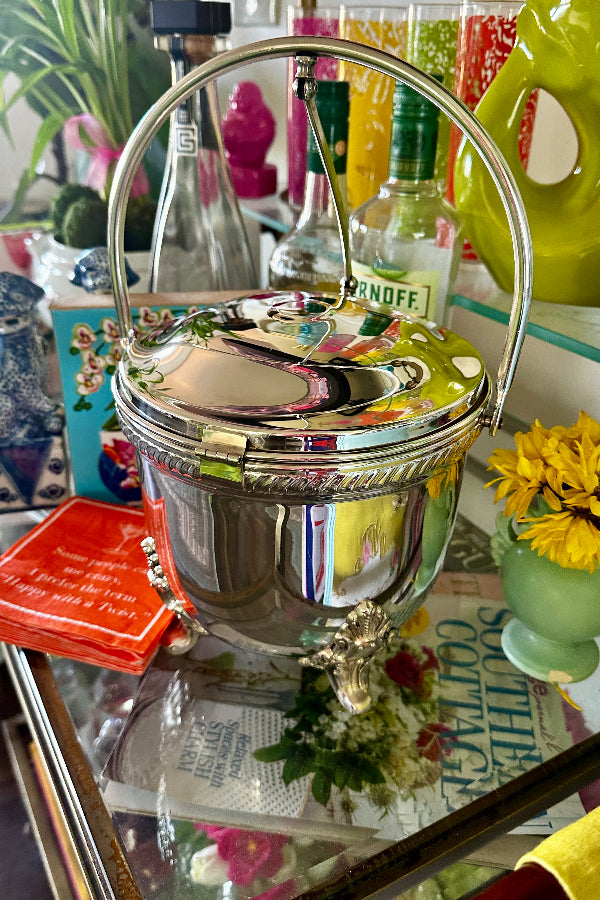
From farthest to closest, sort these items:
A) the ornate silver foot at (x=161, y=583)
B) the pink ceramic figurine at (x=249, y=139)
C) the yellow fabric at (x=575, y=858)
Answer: the pink ceramic figurine at (x=249, y=139), the ornate silver foot at (x=161, y=583), the yellow fabric at (x=575, y=858)

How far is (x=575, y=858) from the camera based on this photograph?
244mm

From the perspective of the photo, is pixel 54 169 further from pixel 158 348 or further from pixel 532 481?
pixel 532 481

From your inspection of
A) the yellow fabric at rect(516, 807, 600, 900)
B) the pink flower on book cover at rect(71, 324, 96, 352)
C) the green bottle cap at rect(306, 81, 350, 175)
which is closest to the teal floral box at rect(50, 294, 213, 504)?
the pink flower on book cover at rect(71, 324, 96, 352)

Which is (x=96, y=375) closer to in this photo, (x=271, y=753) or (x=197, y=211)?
(x=197, y=211)

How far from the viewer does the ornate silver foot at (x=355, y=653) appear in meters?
0.31

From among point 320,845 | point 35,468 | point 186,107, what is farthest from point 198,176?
point 320,845

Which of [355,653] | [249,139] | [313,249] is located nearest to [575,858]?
[355,653]

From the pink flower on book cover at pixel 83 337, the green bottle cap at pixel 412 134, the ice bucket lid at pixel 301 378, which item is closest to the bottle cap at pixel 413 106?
the green bottle cap at pixel 412 134

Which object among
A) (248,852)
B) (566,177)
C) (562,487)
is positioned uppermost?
(566,177)

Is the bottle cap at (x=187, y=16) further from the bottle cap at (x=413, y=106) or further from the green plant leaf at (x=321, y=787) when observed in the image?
the green plant leaf at (x=321, y=787)

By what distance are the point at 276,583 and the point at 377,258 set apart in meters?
0.28

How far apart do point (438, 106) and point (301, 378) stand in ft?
Answer: 0.50

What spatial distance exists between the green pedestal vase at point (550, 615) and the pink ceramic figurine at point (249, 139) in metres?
0.63

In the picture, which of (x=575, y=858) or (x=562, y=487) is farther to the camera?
(x=562, y=487)
